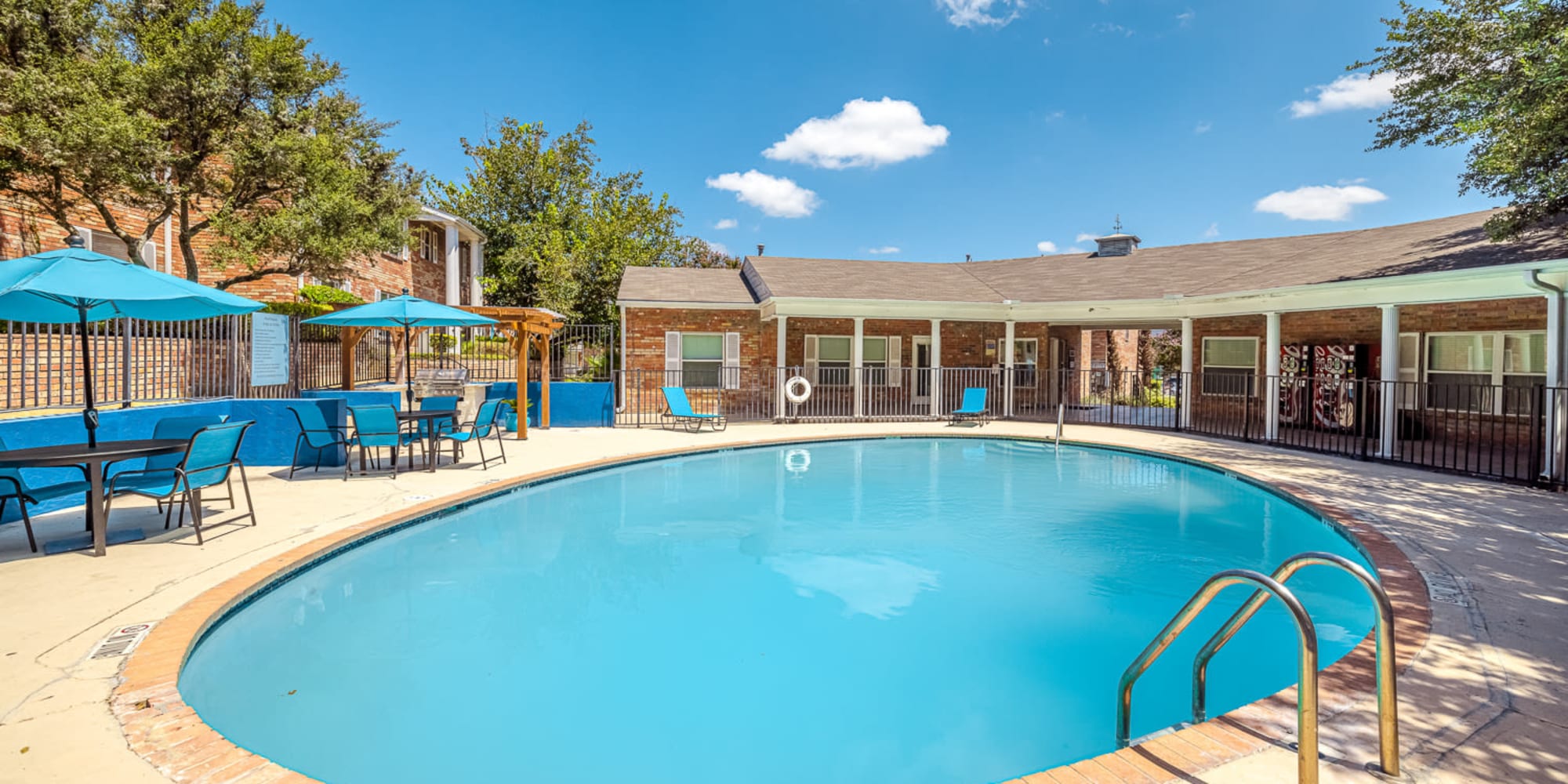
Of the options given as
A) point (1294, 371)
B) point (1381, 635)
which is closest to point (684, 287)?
point (1294, 371)

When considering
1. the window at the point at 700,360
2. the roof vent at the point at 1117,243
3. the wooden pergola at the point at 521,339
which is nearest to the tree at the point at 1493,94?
the roof vent at the point at 1117,243

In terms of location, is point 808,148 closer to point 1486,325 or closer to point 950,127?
point 950,127

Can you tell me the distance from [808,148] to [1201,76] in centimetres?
3840

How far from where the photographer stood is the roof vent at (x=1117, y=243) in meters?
20.5

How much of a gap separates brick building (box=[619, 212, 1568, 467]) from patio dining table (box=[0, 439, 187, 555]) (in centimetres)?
1129

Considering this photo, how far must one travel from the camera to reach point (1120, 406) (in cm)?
2081

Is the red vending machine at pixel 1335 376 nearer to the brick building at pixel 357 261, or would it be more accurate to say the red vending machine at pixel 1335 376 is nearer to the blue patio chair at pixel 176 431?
the blue patio chair at pixel 176 431

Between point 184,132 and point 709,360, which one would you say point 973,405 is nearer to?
point 709,360

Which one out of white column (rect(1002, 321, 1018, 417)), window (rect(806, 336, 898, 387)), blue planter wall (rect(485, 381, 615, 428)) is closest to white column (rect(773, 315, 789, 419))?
window (rect(806, 336, 898, 387))

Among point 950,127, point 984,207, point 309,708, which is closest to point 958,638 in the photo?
point 309,708

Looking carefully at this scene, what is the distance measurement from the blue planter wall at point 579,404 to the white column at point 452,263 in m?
11.9

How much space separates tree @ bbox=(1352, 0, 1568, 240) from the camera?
7.80m

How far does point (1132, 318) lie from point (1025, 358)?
3654 millimetres

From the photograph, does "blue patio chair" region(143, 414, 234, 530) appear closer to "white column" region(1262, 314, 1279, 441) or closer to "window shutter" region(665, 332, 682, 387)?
"window shutter" region(665, 332, 682, 387)
